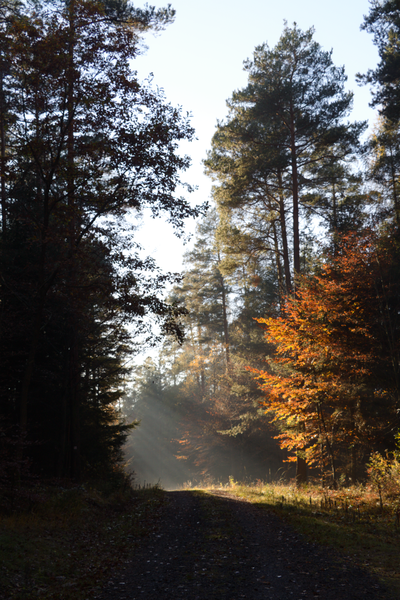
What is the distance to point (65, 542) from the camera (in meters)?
7.15

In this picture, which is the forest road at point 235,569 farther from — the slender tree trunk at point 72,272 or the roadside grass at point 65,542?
the slender tree trunk at point 72,272

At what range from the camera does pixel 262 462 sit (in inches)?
1123

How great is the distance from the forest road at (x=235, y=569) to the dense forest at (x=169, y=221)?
3453 millimetres

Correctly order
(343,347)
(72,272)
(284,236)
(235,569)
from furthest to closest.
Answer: (284,236), (343,347), (72,272), (235,569)

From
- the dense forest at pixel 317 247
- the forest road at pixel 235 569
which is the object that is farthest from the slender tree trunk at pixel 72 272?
the forest road at pixel 235 569

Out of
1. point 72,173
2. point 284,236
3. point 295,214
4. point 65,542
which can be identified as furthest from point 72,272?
point 284,236

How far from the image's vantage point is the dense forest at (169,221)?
9.30 m

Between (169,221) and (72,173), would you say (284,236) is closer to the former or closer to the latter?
(169,221)

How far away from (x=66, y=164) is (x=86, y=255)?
2088 millimetres

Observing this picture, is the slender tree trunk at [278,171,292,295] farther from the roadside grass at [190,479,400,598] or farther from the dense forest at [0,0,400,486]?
the roadside grass at [190,479,400,598]

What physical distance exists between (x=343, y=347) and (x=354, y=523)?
16.7ft

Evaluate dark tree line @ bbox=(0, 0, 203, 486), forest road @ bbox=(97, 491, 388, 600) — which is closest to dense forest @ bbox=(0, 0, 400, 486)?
dark tree line @ bbox=(0, 0, 203, 486)

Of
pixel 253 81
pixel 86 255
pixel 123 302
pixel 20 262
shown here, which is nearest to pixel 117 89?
pixel 86 255

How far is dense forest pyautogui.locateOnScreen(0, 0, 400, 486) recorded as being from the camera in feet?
30.5
